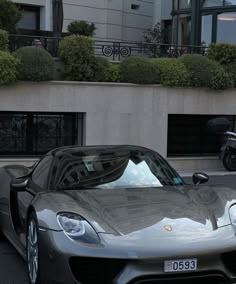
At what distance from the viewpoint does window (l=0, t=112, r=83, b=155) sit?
44.8 ft

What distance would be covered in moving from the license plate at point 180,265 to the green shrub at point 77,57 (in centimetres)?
987

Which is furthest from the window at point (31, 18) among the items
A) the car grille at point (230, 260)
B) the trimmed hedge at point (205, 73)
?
the car grille at point (230, 260)

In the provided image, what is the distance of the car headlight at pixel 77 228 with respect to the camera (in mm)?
4352

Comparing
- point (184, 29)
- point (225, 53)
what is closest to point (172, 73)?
point (225, 53)

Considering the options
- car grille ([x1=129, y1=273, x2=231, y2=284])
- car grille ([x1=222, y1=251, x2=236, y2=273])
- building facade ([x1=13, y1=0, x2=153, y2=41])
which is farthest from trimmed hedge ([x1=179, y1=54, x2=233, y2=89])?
car grille ([x1=129, y1=273, x2=231, y2=284])

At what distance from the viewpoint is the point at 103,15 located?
21859mm

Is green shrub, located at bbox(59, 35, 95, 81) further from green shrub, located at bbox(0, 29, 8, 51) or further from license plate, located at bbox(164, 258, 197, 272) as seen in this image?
license plate, located at bbox(164, 258, 197, 272)

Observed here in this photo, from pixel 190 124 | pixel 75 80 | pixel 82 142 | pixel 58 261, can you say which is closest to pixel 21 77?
pixel 75 80

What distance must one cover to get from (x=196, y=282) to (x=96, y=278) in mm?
762

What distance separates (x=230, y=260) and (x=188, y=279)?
0.39m

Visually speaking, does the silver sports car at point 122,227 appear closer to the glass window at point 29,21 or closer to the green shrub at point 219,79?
the green shrub at point 219,79

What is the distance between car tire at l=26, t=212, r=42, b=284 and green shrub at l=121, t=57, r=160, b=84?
9.33 meters

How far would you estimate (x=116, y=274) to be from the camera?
4.22m

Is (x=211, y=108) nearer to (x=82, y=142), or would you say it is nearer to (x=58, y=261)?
(x=82, y=142)
